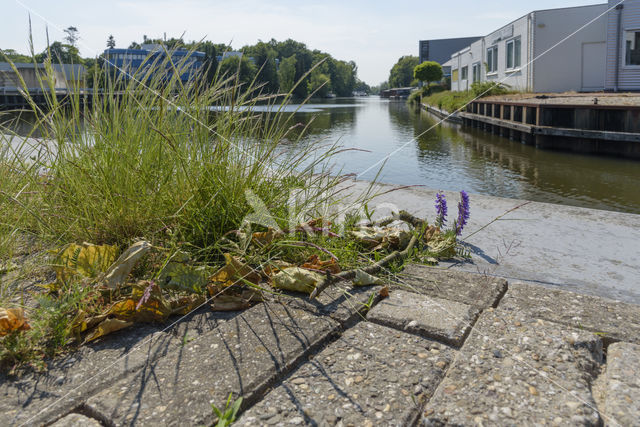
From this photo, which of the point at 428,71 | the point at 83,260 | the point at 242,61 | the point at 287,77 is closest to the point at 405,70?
the point at 428,71

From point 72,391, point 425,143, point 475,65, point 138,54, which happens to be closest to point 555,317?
point 72,391

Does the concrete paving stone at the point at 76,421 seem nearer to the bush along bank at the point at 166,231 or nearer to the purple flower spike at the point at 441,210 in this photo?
the bush along bank at the point at 166,231

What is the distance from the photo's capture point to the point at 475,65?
1097 inches

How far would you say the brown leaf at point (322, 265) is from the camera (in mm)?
1441

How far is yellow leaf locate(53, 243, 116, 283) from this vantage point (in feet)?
4.29

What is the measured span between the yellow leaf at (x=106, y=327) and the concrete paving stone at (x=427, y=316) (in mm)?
579

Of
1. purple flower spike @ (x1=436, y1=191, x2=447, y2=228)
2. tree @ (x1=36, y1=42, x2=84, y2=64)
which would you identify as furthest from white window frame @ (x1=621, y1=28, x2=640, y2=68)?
tree @ (x1=36, y1=42, x2=84, y2=64)

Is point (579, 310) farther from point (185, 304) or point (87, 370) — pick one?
point (87, 370)

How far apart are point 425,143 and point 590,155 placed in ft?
12.9

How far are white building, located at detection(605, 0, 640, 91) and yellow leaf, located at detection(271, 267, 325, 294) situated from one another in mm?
19005

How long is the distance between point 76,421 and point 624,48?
2004 cm

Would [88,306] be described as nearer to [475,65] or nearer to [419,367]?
[419,367]

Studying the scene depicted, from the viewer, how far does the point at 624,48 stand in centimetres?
1677

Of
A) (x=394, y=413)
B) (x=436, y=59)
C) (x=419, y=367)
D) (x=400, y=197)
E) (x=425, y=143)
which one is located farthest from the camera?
(x=436, y=59)
